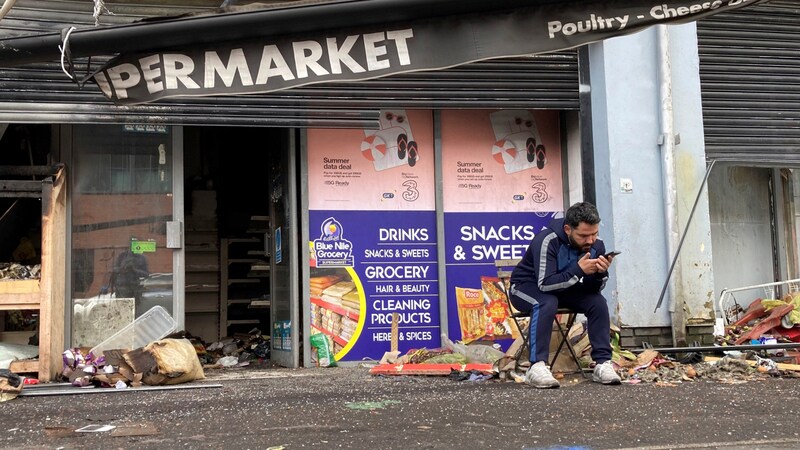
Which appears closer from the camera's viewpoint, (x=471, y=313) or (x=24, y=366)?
(x=24, y=366)

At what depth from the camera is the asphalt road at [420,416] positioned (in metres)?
3.64

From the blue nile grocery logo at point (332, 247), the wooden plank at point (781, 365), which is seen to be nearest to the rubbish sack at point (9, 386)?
the blue nile grocery logo at point (332, 247)

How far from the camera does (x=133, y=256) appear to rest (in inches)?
278

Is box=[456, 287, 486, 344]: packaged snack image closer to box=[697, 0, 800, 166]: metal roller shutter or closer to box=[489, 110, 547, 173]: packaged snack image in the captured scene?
box=[489, 110, 547, 173]: packaged snack image

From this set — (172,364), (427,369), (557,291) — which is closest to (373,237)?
(427,369)

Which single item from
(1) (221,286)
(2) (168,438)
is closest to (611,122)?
(2) (168,438)

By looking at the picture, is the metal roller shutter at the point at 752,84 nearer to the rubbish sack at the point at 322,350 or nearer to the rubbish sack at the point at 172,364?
the rubbish sack at the point at 322,350

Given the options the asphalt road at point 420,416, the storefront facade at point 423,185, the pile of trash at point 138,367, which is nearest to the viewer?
the asphalt road at point 420,416

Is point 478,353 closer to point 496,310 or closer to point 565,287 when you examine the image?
point 496,310

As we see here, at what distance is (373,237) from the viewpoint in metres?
7.49

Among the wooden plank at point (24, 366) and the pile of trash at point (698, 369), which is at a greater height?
the wooden plank at point (24, 366)

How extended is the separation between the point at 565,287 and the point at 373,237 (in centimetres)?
267

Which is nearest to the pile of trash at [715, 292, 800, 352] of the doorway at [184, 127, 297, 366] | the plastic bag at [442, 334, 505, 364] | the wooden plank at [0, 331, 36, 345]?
the plastic bag at [442, 334, 505, 364]

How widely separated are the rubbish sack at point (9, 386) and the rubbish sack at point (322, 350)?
105 inches
